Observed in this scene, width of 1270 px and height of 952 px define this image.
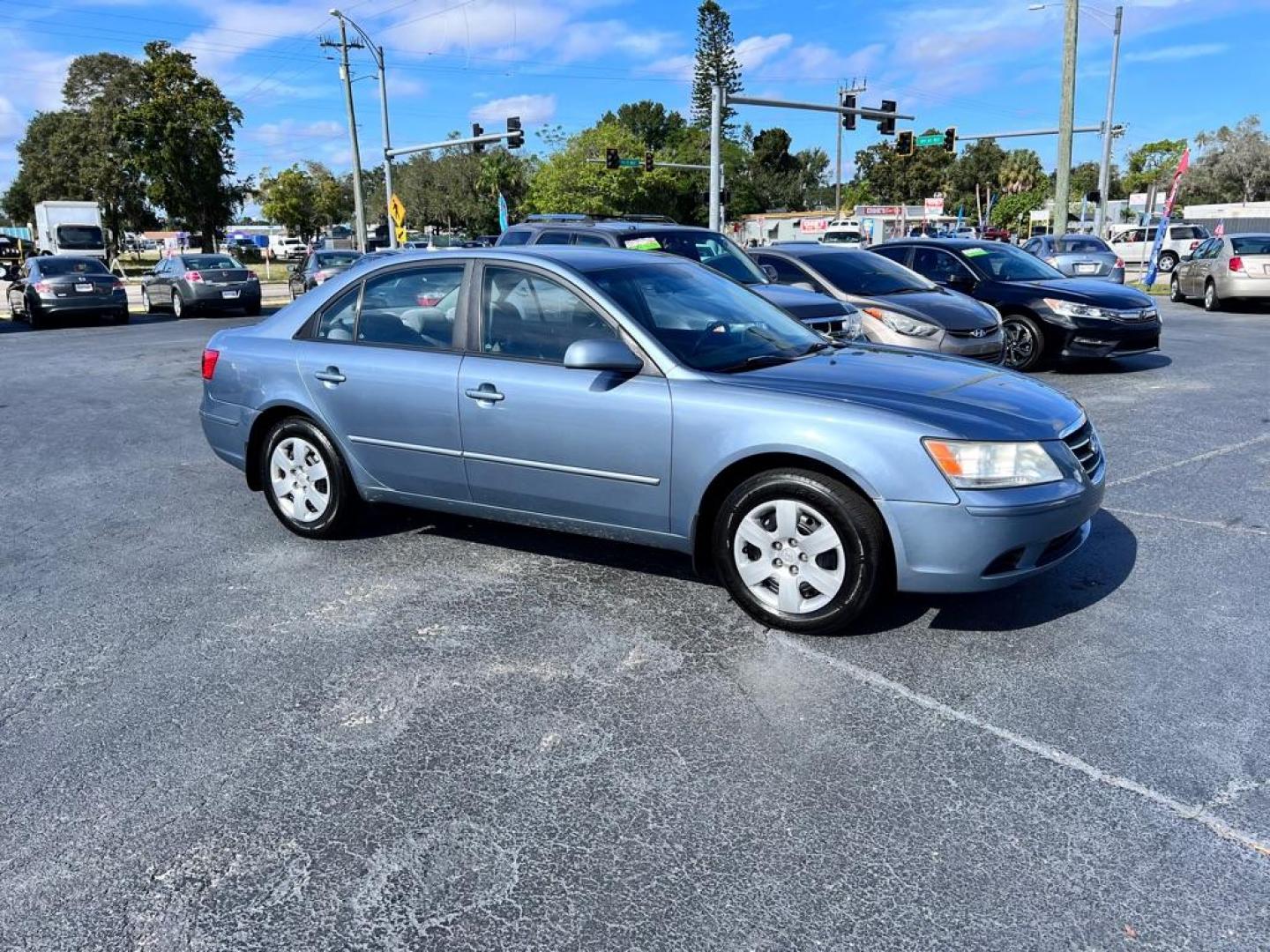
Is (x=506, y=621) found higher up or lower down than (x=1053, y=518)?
lower down

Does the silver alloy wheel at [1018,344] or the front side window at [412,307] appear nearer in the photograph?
the front side window at [412,307]

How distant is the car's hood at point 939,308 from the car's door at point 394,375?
19.0 feet

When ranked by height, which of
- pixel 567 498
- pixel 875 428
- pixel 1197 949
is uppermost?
pixel 875 428

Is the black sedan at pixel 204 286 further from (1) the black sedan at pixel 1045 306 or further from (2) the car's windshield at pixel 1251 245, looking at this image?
(2) the car's windshield at pixel 1251 245

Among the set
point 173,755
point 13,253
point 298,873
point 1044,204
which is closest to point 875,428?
point 298,873

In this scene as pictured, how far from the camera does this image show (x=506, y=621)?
14.1ft

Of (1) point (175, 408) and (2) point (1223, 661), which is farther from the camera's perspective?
(1) point (175, 408)

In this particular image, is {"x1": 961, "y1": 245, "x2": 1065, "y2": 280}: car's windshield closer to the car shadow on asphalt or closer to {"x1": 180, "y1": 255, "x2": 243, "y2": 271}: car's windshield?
the car shadow on asphalt

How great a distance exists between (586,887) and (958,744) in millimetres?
1383

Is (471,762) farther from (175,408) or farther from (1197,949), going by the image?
(175,408)

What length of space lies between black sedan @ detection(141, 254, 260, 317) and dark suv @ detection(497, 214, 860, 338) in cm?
1334

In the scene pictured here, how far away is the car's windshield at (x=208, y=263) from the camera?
23.6 meters

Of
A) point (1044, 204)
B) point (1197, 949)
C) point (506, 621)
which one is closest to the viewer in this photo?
point (1197, 949)

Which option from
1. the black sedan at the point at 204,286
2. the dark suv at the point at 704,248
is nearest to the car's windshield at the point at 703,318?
the dark suv at the point at 704,248
